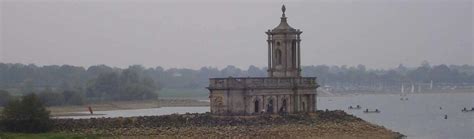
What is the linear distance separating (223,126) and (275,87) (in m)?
5.48

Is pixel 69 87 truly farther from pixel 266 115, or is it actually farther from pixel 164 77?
pixel 266 115

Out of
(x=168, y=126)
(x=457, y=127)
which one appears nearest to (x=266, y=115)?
(x=168, y=126)

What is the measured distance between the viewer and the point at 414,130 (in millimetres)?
71062

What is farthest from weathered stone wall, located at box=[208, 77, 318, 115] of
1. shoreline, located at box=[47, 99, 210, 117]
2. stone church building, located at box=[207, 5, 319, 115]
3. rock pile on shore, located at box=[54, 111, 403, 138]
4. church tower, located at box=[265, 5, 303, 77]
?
shoreline, located at box=[47, 99, 210, 117]

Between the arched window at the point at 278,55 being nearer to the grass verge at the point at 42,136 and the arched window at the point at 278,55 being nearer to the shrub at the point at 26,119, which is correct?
the shrub at the point at 26,119

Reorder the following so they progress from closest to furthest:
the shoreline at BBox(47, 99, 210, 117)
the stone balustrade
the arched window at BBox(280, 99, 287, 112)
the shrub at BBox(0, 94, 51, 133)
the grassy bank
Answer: the grassy bank → the shrub at BBox(0, 94, 51, 133) → the stone balustrade → the arched window at BBox(280, 99, 287, 112) → the shoreline at BBox(47, 99, 210, 117)

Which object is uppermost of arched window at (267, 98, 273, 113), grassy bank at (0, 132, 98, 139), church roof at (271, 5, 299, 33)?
church roof at (271, 5, 299, 33)

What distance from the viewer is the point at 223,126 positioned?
48500 millimetres

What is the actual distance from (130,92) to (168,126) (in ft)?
256

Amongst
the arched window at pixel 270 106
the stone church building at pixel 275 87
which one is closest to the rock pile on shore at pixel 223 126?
the stone church building at pixel 275 87

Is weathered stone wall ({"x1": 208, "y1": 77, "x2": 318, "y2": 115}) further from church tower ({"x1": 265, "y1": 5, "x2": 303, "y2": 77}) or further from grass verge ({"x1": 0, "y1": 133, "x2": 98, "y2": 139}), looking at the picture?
grass verge ({"x1": 0, "y1": 133, "x2": 98, "y2": 139})

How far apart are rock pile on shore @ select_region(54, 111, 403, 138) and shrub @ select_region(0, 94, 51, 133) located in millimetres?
705

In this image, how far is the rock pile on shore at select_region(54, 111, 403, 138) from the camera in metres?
46.5

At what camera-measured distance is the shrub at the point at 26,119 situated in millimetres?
46500
